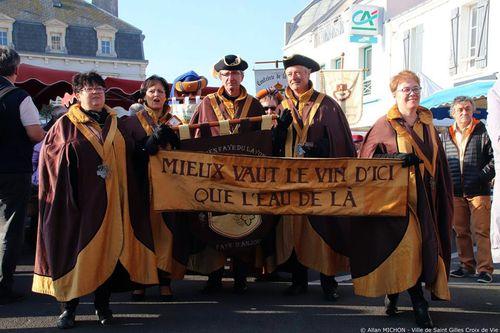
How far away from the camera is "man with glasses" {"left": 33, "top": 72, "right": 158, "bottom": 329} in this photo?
389 cm

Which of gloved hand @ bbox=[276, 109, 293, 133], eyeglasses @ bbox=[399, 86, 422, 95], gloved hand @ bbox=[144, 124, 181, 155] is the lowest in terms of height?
gloved hand @ bbox=[144, 124, 181, 155]

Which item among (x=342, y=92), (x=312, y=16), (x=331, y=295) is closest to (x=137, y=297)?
(x=331, y=295)

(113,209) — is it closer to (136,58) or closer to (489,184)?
(489,184)

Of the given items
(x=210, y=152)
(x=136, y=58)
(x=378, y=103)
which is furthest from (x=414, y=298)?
(x=136, y=58)

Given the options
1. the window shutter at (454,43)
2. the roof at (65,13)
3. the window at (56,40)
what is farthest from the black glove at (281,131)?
the roof at (65,13)

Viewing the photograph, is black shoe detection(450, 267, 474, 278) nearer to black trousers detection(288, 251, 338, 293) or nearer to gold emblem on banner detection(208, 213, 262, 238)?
black trousers detection(288, 251, 338, 293)

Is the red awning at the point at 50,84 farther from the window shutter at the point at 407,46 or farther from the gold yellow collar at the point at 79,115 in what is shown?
the window shutter at the point at 407,46

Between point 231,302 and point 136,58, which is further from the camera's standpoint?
point 136,58

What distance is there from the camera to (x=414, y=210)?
399cm

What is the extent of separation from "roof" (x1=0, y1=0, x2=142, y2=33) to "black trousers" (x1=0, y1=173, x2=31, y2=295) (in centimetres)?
3343

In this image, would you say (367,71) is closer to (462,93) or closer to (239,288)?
(462,93)

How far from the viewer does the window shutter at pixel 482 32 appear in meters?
14.5

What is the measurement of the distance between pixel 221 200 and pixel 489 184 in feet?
10.2

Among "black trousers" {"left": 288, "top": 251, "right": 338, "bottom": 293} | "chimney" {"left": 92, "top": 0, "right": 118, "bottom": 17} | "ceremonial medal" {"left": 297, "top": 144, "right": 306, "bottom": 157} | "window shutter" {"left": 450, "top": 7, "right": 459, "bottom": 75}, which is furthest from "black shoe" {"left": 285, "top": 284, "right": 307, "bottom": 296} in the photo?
"chimney" {"left": 92, "top": 0, "right": 118, "bottom": 17}
